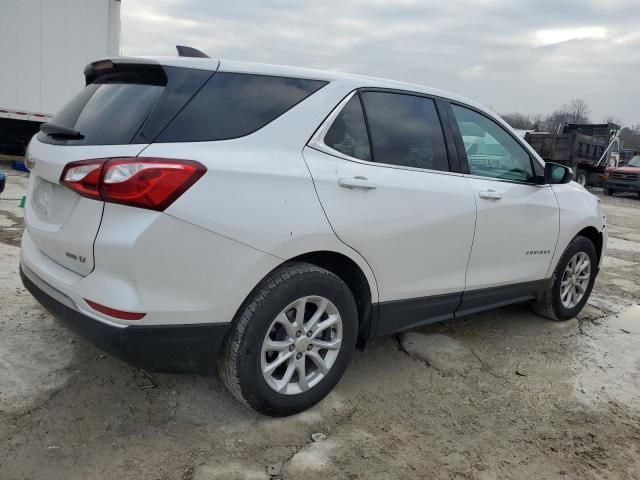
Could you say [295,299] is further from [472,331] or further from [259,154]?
[472,331]

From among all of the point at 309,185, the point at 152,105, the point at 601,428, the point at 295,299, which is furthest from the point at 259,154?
the point at 601,428

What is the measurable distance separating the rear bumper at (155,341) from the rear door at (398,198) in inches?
32.7

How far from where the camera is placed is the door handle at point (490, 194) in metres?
3.43

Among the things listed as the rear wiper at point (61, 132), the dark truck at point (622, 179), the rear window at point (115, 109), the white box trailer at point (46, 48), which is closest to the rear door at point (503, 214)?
the rear window at point (115, 109)

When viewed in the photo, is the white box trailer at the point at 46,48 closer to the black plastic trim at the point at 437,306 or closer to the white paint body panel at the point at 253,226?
the white paint body panel at the point at 253,226

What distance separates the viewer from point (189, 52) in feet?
8.97

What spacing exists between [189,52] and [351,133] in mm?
934

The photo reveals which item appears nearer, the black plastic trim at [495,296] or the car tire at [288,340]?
the car tire at [288,340]

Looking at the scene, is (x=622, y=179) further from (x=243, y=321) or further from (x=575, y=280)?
(x=243, y=321)

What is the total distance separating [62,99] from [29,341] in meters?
10.5

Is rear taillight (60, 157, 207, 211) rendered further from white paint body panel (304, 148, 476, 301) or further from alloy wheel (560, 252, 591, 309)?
alloy wheel (560, 252, 591, 309)

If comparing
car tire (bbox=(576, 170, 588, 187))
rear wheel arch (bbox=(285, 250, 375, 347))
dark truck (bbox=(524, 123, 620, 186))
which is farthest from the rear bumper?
car tire (bbox=(576, 170, 588, 187))

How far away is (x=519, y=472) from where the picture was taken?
98.8 inches

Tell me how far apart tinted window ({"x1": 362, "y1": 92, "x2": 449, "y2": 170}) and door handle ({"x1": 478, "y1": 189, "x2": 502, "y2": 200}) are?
1.01 ft
